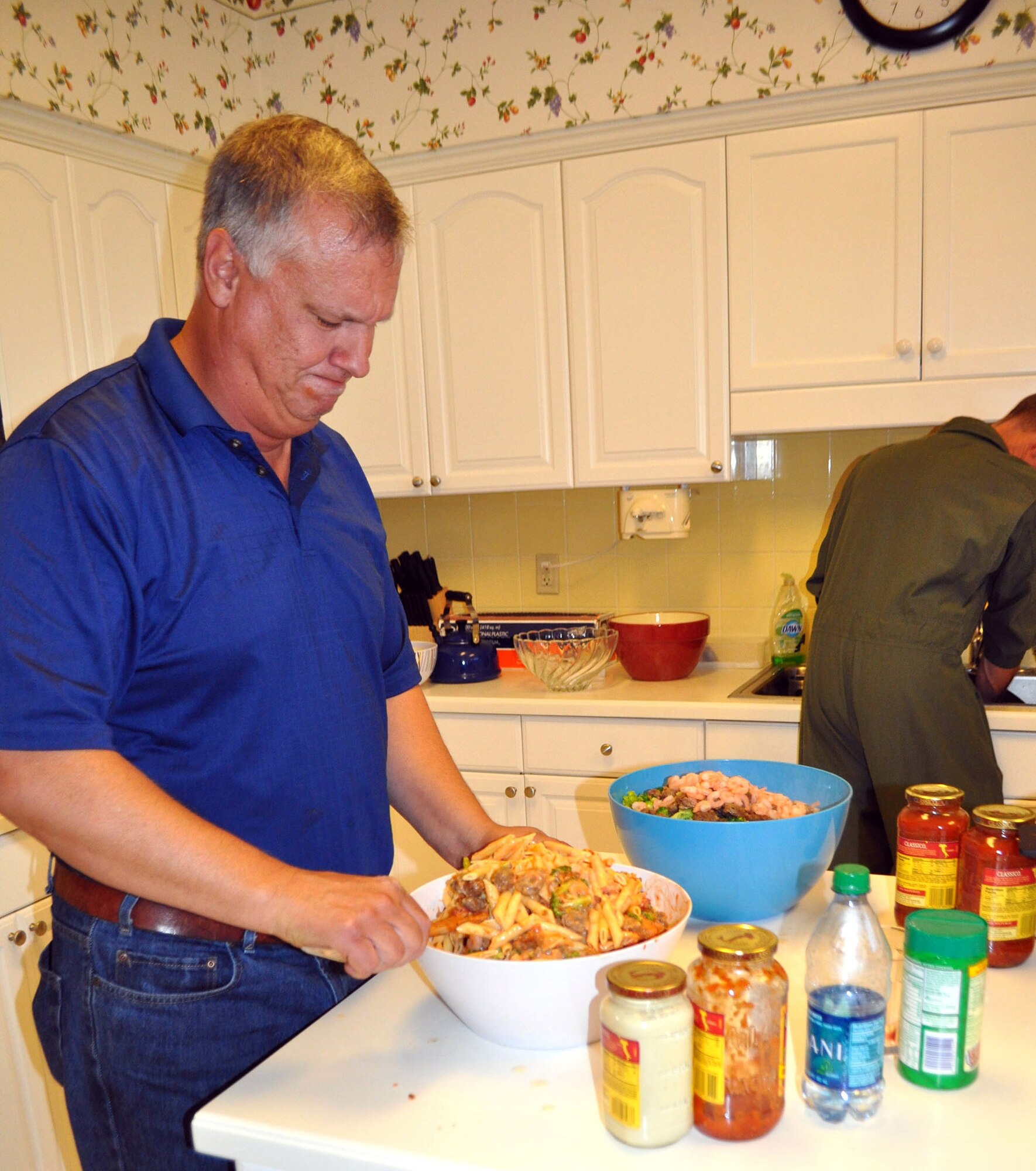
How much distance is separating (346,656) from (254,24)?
2.39 meters

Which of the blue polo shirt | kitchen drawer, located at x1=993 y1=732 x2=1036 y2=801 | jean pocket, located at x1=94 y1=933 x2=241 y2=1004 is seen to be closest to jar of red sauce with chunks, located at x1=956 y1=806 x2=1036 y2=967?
the blue polo shirt

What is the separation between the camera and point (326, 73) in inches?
111

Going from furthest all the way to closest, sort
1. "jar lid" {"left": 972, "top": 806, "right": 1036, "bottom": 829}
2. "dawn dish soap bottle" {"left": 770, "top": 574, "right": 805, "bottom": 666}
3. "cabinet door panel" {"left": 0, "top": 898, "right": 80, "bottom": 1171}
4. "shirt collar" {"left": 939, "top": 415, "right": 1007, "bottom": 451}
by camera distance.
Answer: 1. "dawn dish soap bottle" {"left": 770, "top": 574, "right": 805, "bottom": 666}
2. "shirt collar" {"left": 939, "top": 415, "right": 1007, "bottom": 451}
3. "cabinet door panel" {"left": 0, "top": 898, "right": 80, "bottom": 1171}
4. "jar lid" {"left": 972, "top": 806, "right": 1036, "bottom": 829}

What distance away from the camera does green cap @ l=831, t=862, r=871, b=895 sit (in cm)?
81

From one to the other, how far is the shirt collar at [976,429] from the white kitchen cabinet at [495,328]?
921 mm

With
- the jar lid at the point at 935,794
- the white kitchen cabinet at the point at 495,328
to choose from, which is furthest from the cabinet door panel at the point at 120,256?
the jar lid at the point at 935,794

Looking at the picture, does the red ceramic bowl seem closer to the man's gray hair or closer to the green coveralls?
the green coveralls

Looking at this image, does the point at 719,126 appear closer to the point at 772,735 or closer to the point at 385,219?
the point at 772,735

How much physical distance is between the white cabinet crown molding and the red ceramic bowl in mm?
1155

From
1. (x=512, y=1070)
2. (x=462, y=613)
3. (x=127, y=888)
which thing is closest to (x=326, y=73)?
(x=462, y=613)

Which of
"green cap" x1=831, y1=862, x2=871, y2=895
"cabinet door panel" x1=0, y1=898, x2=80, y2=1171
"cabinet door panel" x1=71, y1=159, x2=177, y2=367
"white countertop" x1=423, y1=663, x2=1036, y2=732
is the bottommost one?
"cabinet door panel" x1=0, y1=898, x2=80, y2=1171

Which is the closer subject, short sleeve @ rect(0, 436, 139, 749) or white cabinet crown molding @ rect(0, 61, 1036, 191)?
short sleeve @ rect(0, 436, 139, 749)

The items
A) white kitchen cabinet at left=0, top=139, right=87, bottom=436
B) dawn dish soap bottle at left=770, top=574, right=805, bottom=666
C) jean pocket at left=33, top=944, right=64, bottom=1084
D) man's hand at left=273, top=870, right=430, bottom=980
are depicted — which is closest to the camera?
man's hand at left=273, top=870, right=430, bottom=980

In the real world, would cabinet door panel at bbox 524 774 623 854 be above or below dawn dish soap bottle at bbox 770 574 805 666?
below
